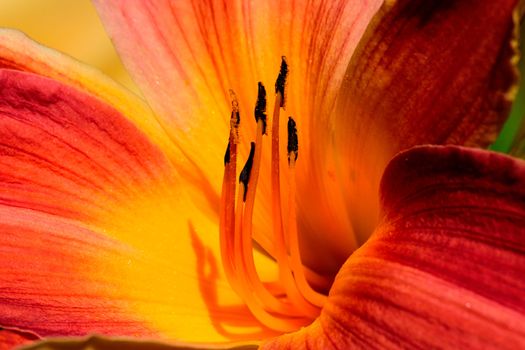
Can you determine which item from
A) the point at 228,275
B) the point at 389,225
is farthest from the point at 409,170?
the point at 228,275

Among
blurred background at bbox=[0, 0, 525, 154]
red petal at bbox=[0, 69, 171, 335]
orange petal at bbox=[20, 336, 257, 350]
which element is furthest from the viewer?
blurred background at bbox=[0, 0, 525, 154]

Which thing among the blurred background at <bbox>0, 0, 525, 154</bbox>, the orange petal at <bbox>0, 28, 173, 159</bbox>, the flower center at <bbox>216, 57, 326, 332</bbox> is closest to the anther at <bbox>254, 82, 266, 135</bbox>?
the flower center at <bbox>216, 57, 326, 332</bbox>

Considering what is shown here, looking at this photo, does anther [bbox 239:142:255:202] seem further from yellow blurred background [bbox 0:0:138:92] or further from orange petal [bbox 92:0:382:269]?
yellow blurred background [bbox 0:0:138:92]

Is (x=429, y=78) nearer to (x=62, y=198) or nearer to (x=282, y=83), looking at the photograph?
(x=282, y=83)

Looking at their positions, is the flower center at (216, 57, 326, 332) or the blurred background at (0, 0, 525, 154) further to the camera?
the blurred background at (0, 0, 525, 154)

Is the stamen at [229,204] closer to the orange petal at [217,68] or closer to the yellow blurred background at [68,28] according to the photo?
the orange petal at [217,68]

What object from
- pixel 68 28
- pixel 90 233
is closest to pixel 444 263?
pixel 90 233
